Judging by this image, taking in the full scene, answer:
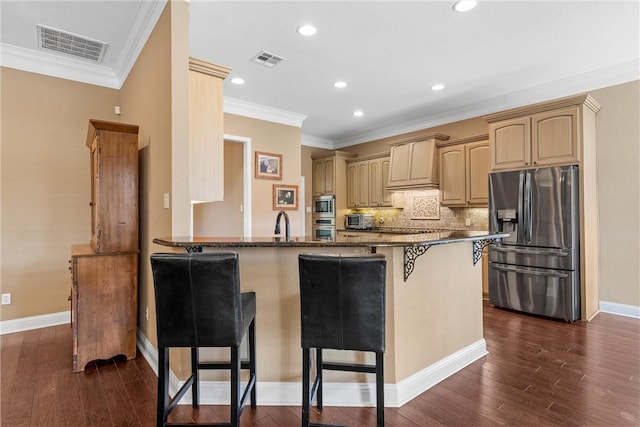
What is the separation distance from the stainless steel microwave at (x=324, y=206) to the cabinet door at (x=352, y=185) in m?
0.42

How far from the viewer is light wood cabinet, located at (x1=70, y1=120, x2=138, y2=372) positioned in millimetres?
2582

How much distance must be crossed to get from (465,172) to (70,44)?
5201 millimetres

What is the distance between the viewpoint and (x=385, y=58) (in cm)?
358

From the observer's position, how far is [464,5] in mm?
2633

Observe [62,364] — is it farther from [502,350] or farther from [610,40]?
[610,40]

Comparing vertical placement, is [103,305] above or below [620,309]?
above

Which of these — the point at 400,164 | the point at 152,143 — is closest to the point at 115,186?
the point at 152,143

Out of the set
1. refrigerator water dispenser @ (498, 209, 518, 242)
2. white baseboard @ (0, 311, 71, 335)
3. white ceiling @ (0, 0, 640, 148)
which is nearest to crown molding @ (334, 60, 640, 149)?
white ceiling @ (0, 0, 640, 148)

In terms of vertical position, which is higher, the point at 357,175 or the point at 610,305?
the point at 357,175

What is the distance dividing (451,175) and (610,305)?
2.58 meters

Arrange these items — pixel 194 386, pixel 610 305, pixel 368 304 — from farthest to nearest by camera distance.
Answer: pixel 610 305
pixel 194 386
pixel 368 304

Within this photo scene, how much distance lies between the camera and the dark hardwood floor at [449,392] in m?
1.94

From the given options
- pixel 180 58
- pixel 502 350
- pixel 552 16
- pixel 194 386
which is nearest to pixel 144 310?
pixel 194 386

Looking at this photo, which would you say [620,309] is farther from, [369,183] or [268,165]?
[268,165]
